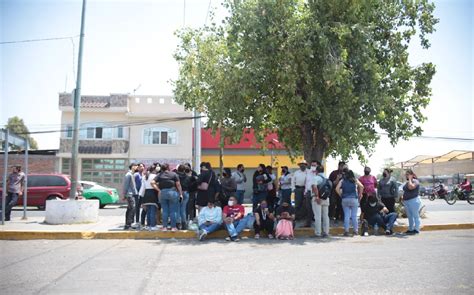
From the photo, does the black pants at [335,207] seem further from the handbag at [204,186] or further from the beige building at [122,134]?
the beige building at [122,134]

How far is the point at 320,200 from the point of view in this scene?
1098cm

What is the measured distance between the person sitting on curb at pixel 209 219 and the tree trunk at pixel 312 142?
4.36m

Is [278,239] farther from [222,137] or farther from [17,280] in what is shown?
[17,280]

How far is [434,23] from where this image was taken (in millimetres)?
13406

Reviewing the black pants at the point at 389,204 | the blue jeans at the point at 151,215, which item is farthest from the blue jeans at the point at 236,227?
the black pants at the point at 389,204

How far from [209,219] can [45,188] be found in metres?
12.5

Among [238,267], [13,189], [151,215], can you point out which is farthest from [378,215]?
[13,189]

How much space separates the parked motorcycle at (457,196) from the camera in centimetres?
2602

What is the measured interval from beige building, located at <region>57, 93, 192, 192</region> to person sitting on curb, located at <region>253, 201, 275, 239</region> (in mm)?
23292

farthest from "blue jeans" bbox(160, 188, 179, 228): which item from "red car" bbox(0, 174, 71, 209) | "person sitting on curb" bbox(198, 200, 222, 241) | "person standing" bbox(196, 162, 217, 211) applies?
"red car" bbox(0, 174, 71, 209)

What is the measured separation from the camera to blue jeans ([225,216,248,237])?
1047cm

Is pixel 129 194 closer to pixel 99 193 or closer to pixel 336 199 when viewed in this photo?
pixel 336 199

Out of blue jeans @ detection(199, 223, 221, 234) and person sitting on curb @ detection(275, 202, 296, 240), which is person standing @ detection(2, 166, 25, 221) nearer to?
blue jeans @ detection(199, 223, 221, 234)

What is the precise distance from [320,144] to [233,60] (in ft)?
13.4
